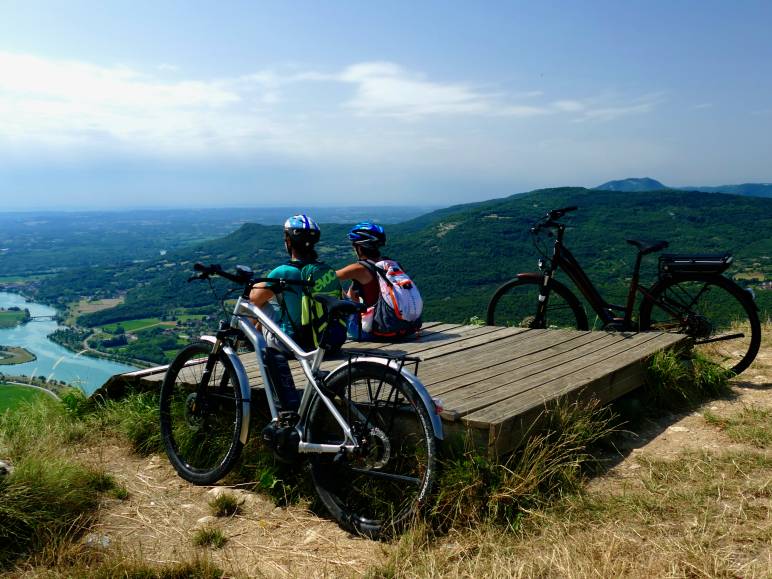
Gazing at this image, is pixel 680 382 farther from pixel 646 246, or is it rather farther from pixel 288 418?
pixel 288 418

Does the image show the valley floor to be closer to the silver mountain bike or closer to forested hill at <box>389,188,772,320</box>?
the silver mountain bike

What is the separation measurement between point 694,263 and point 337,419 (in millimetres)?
4209

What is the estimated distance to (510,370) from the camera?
509cm

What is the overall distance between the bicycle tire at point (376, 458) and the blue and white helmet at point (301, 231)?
5.41 feet

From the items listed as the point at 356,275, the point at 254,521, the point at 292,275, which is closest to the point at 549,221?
the point at 356,275

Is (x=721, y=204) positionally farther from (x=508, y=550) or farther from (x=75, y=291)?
(x=75, y=291)

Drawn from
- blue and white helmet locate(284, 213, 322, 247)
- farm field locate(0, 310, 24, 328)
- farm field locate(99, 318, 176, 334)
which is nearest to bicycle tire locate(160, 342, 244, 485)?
blue and white helmet locate(284, 213, 322, 247)

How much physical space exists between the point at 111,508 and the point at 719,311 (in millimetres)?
6053

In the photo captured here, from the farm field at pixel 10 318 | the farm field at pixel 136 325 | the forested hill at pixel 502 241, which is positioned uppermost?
the forested hill at pixel 502 241

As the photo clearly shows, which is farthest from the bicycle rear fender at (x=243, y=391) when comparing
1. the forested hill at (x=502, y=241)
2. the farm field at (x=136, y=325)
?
the farm field at (x=136, y=325)

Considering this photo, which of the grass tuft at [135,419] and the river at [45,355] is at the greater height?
the grass tuft at [135,419]

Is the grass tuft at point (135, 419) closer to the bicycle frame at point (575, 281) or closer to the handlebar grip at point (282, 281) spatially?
the handlebar grip at point (282, 281)

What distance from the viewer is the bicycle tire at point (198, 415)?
4.39 meters

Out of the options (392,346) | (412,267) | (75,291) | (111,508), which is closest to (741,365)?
(392,346)
